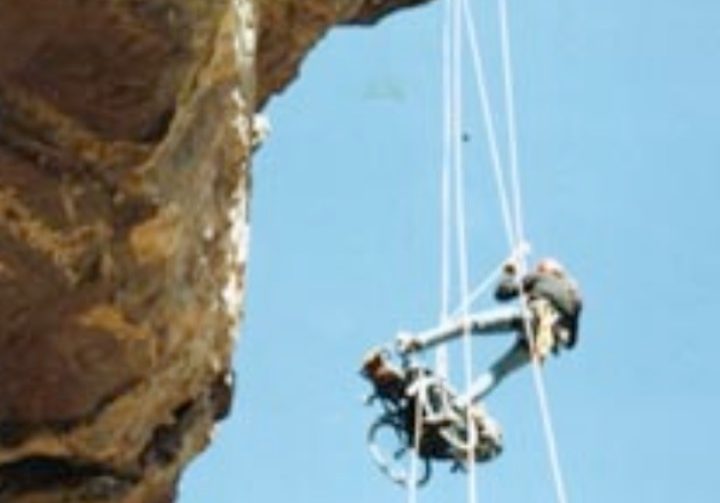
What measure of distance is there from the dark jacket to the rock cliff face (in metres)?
2.66

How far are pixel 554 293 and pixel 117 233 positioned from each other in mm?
4259

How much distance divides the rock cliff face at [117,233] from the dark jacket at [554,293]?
2656 mm

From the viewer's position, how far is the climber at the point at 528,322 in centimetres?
1062

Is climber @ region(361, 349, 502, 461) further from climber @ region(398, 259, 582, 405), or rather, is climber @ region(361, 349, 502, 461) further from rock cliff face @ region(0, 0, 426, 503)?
rock cliff face @ region(0, 0, 426, 503)

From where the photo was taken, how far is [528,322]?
1095cm

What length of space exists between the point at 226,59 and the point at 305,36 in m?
1.79

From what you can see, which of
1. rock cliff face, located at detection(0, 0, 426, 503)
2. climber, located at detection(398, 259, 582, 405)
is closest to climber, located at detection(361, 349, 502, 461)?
climber, located at detection(398, 259, 582, 405)

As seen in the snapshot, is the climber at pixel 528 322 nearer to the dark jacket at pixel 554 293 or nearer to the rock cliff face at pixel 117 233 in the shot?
the dark jacket at pixel 554 293

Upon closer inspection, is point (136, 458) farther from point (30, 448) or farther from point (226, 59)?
point (226, 59)

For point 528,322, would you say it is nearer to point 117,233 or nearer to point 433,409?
point 433,409

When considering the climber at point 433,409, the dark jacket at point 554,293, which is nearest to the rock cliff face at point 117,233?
the climber at point 433,409

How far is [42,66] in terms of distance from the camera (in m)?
6.81

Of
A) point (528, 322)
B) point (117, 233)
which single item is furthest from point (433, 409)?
point (117, 233)

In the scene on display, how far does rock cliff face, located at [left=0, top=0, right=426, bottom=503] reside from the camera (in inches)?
270
